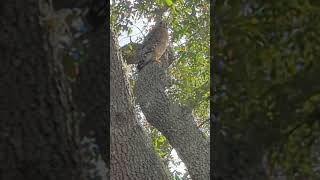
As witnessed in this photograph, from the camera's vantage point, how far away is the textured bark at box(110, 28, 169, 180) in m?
4.32

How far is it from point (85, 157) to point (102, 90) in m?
0.10

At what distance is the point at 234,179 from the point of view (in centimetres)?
99

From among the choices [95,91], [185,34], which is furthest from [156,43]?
[95,91]

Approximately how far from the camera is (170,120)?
6.86 m

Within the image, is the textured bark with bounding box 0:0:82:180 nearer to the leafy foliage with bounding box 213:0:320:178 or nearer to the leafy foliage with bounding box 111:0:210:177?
the leafy foliage with bounding box 213:0:320:178

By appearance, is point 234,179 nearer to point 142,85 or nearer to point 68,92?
point 68,92

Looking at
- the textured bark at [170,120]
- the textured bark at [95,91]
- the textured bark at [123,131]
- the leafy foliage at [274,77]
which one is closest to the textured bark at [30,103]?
the textured bark at [95,91]

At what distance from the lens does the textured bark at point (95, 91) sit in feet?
3.24

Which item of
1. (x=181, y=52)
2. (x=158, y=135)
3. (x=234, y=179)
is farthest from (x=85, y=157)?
(x=158, y=135)

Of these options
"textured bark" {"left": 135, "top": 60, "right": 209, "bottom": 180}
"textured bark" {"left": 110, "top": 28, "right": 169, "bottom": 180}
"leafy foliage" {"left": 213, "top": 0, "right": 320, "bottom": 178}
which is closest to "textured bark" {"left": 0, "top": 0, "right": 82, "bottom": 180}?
"leafy foliage" {"left": 213, "top": 0, "right": 320, "bottom": 178}

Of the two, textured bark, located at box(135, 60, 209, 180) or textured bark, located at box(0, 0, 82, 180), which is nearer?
textured bark, located at box(0, 0, 82, 180)

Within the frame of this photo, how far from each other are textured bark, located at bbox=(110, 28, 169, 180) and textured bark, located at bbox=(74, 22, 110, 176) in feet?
10.8

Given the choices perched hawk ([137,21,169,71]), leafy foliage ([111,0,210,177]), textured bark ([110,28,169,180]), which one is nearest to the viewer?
textured bark ([110,28,169,180])

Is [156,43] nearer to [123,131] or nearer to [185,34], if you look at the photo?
[185,34]
